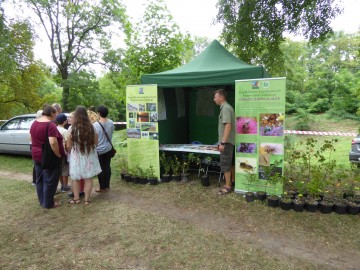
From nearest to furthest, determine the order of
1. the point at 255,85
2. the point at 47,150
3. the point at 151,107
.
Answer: the point at 47,150 < the point at 255,85 < the point at 151,107

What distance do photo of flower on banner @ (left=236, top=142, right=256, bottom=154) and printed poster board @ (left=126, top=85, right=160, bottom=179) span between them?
1.70 meters

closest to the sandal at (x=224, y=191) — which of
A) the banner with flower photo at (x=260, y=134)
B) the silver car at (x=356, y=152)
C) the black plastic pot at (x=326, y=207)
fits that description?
the banner with flower photo at (x=260, y=134)

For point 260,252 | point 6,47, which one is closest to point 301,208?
point 260,252

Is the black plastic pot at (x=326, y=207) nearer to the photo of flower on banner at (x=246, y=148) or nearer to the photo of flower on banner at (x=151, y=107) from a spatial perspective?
the photo of flower on banner at (x=246, y=148)

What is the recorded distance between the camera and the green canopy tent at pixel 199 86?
490 cm

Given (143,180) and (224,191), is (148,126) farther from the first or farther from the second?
(224,191)

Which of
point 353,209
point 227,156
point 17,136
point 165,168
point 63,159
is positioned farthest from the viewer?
point 17,136

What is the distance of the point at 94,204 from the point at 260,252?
2839 millimetres

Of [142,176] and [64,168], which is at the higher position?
[64,168]

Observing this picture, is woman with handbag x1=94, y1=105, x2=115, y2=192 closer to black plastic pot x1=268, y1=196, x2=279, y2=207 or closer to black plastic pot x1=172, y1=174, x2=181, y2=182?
black plastic pot x1=172, y1=174, x2=181, y2=182

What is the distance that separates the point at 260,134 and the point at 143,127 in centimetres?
239

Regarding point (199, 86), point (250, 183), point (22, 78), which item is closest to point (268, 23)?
point (199, 86)

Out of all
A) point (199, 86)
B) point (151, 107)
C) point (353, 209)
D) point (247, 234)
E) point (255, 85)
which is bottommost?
point (247, 234)

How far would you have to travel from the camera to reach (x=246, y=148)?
4.66 meters
